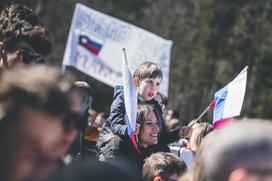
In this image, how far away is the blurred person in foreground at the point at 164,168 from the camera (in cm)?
389

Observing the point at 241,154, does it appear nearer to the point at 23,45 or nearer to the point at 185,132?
the point at 23,45

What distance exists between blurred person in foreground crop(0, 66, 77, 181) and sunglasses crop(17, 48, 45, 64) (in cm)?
165

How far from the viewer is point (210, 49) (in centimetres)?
3503

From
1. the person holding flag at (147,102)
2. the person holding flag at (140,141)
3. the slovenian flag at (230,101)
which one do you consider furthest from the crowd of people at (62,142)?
the slovenian flag at (230,101)

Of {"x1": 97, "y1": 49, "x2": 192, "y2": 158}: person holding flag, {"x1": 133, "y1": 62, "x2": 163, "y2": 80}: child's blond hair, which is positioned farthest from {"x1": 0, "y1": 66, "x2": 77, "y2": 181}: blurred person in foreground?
{"x1": 133, "y1": 62, "x2": 163, "y2": 80}: child's blond hair

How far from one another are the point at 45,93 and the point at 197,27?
106ft

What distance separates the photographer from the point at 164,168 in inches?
154

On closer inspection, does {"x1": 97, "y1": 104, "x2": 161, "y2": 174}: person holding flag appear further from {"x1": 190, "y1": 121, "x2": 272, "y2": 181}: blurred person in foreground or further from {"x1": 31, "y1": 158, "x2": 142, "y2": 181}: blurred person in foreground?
{"x1": 31, "y1": 158, "x2": 142, "y2": 181}: blurred person in foreground

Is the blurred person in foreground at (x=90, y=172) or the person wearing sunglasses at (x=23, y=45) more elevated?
the person wearing sunglasses at (x=23, y=45)

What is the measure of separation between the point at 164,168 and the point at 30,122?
1.91 metres

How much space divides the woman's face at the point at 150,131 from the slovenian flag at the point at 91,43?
7.01 metres

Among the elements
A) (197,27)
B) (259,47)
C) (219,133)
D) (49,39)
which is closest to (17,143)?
(219,133)

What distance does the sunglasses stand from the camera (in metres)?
3.77

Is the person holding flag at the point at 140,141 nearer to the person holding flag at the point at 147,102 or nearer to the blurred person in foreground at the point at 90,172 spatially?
the person holding flag at the point at 147,102
